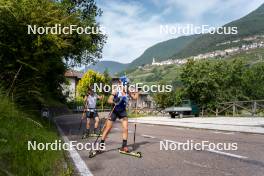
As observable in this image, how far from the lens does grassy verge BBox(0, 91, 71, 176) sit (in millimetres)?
5805

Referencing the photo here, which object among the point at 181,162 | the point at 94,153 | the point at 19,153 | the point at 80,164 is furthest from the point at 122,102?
the point at 19,153

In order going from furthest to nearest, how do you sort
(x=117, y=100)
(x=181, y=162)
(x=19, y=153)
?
(x=117, y=100) → (x=181, y=162) → (x=19, y=153)

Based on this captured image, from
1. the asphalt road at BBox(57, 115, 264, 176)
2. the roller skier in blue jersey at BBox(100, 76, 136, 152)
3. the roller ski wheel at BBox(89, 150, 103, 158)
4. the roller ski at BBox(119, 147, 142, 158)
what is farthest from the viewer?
the roller skier in blue jersey at BBox(100, 76, 136, 152)

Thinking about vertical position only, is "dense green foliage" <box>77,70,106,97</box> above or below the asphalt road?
above

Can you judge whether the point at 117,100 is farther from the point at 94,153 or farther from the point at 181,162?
the point at 181,162

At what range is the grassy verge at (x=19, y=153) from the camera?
5805 mm

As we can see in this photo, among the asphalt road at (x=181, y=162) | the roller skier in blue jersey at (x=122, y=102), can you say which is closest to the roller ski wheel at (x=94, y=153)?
the asphalt road at (x=181, y=162)

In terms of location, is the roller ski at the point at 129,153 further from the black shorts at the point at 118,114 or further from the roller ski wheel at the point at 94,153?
the black shorts at the point at 118,114

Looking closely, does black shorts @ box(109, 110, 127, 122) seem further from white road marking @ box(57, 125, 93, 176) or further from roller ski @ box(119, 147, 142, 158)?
white road marking @ box(57, 125, 93, 176)

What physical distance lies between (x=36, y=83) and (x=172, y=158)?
18.8 ft

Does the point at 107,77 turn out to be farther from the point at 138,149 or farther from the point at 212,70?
the point at 138,149

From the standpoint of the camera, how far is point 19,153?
21.5ft

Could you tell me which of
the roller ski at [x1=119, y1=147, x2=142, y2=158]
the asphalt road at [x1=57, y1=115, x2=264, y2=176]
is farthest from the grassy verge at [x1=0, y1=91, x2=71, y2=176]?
the roller ski at [x1=119, y1=147, x2=142, y2=158]

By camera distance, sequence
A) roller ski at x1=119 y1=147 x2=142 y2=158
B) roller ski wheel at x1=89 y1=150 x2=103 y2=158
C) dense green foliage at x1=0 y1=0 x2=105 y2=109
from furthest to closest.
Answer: dense green foliage at x1=0 y1=0 x2=105 y2=109
roller ski wheel at x1=89 y1=150 x2=103 y2=158
roller ski at x1=119 y1=147 x2=142 y2=158
